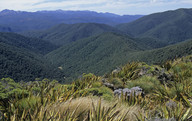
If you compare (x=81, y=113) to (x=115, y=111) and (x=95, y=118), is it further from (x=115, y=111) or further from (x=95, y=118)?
(x=115, y=111)

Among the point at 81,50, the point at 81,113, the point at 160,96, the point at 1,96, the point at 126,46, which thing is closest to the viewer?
the point at 81,113

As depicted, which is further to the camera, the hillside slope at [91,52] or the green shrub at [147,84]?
the hillside slope at [91,52]

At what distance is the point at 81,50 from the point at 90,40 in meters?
Answer: 20.6

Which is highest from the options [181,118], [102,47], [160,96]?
[181,118]

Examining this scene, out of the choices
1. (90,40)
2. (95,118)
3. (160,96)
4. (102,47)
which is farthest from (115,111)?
(90,40)

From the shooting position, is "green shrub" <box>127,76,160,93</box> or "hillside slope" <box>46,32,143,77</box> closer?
"green shrub" <box>127,76,160,93</box>

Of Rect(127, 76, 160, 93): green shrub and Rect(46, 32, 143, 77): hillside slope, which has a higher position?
Rect(127, 76, 160, 93): green shrub

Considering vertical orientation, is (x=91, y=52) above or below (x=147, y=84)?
below

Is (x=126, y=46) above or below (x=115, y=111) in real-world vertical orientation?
below

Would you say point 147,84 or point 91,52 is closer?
point 147,84

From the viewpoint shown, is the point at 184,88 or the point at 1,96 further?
the point at 184,88

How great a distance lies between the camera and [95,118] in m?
3.97

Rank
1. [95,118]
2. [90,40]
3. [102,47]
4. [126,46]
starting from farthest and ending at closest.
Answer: [90,40]
[102,47]
[126,46]
[95,118]

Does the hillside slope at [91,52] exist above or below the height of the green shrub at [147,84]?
below
